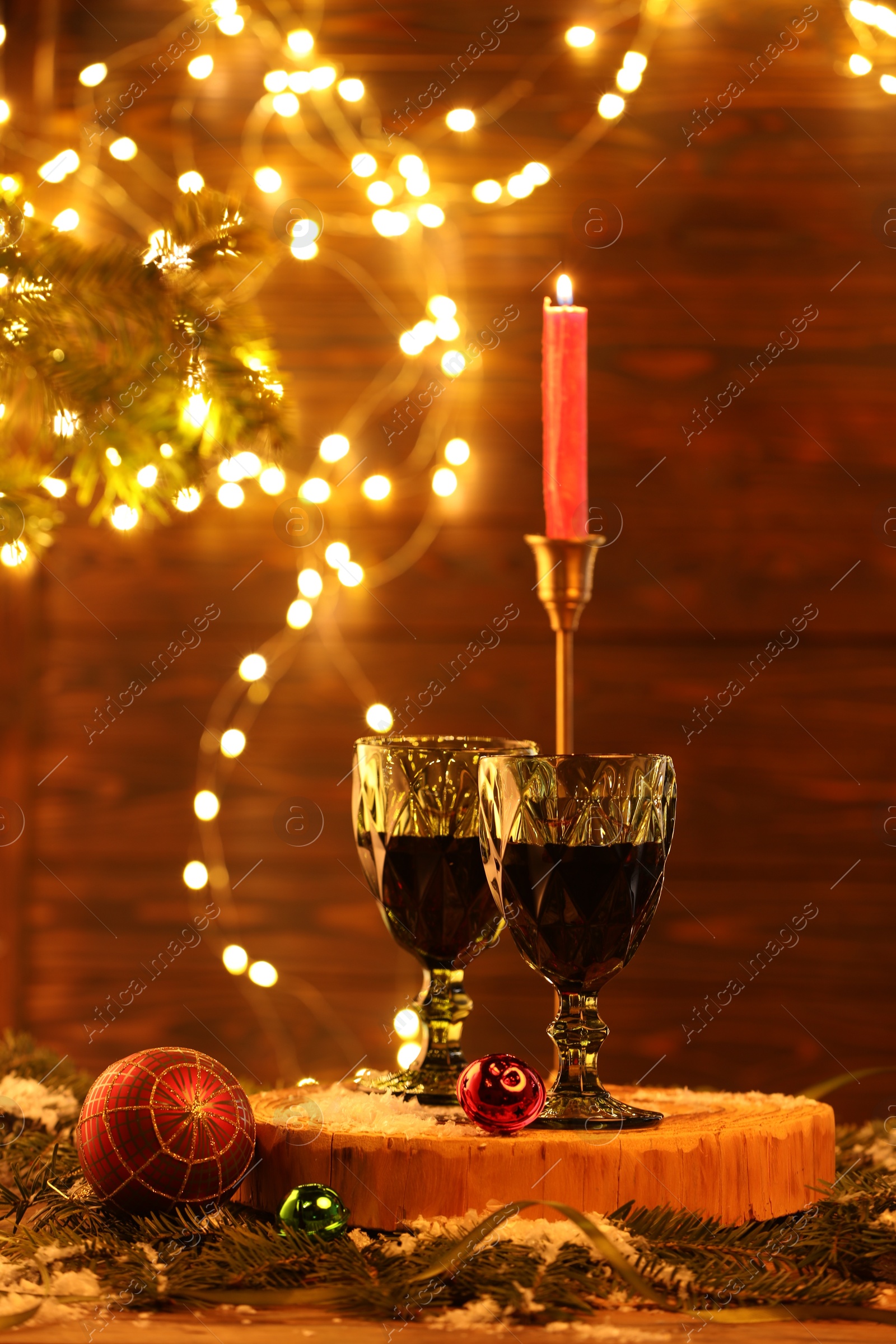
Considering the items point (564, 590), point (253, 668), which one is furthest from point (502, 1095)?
point (253, 668)

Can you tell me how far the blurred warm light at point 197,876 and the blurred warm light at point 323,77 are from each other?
31.1 inches

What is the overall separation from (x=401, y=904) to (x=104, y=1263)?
9.2 inches

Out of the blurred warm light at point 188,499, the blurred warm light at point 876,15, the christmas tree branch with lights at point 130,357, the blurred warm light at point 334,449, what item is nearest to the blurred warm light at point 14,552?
the christmas tree branch with lights at point 130,357

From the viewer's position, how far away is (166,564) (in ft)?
4.18

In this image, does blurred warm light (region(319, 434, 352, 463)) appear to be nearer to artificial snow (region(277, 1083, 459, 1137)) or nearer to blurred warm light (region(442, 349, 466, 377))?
blurred warm light (region(442, 349, 466, 377))

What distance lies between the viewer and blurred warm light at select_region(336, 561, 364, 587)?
1.25 meters

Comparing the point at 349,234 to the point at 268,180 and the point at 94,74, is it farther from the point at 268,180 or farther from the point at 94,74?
the point at 94,74

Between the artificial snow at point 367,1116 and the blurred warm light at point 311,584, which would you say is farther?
the blurred warm light at point 311,584

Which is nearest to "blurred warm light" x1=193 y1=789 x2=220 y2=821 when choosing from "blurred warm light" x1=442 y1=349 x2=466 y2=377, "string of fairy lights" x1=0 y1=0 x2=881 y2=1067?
"string of fairy lights" x1=0 y1=0 x2=881 y2=1067

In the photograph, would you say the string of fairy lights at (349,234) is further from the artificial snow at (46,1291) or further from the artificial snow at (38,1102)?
the artificial snow at (46,1291)

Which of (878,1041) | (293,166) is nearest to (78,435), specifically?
(293,166)

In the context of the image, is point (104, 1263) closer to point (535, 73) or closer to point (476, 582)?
point (476, 582)

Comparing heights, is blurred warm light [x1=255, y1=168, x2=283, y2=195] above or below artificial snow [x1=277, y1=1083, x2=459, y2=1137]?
above

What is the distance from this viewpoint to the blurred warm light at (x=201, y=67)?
4.22 feet
